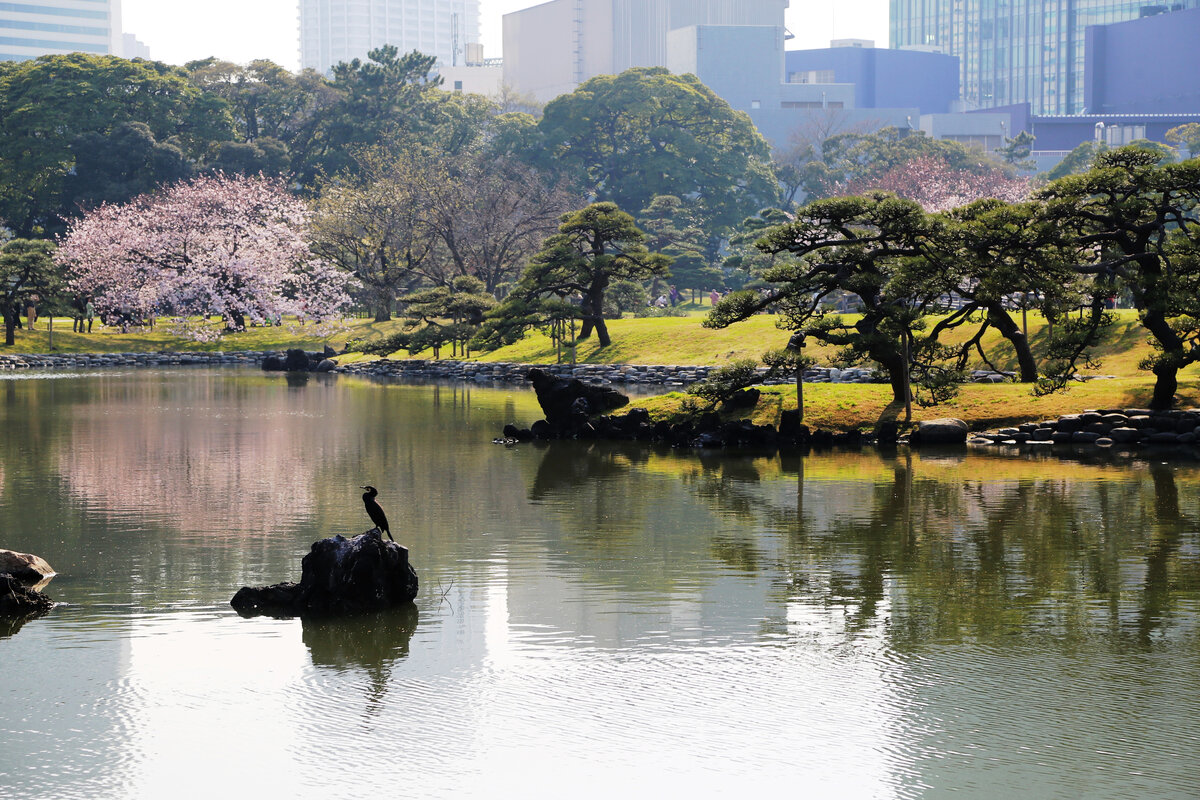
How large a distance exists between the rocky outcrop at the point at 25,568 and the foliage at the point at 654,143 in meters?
85.0

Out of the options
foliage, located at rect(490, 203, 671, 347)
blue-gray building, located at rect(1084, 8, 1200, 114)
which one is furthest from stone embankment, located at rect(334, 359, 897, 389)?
blue-gray building, located at rect(1084, 8, 1200, 114)

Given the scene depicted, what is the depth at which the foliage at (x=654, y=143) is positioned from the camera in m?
98.5

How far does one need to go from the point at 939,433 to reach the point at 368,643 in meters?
19.3

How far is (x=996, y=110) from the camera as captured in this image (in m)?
159

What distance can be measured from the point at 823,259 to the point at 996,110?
14062 centimetres

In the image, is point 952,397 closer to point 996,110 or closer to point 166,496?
point 166,496

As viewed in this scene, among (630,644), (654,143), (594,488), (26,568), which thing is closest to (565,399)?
(594,488)

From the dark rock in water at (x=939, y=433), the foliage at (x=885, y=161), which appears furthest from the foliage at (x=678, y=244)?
the dark rock in water at (x=939, y=433)

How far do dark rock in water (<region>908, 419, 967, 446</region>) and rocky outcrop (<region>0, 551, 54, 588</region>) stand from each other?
64.7 ft

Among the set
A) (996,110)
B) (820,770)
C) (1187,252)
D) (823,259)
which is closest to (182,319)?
(823,259)

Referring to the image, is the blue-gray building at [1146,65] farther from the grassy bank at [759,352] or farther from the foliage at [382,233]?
the foliage at [382,233]

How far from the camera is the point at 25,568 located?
14.6 m

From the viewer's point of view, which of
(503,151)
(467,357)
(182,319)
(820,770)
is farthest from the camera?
(503,151)

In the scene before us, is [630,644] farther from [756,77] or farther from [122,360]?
[756,77]
